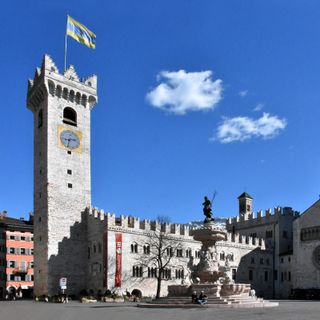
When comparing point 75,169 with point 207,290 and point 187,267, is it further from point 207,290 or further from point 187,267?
point 207,290

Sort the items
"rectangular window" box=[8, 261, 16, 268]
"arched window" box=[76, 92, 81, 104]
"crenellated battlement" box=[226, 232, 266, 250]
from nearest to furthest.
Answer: "arched window" box=[76, 92, 81, 104] → "crenellated battlement" box=[226, 232, 266, 250] → "rectangular window" box=[8, 261, 16, 268]

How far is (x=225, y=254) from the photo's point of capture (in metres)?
81.8

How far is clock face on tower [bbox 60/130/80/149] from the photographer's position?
7355cm

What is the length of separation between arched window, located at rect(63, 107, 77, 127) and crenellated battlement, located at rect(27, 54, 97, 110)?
4.74 feet

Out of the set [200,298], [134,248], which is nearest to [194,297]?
[200,298]

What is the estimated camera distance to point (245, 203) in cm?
10269

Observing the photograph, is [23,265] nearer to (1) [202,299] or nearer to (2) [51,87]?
(2) [51,87]

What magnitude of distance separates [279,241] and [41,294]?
44.0 meters

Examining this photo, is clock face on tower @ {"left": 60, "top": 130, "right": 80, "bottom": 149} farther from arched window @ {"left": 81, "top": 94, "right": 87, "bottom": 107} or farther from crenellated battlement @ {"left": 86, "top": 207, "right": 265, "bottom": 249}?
crenellated battlement @ {"left": 86, "top": 207, "right": 265, "bottom": 249}

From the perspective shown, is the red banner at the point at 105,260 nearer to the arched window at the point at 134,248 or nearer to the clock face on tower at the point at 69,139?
the arched window at the point at 134,248

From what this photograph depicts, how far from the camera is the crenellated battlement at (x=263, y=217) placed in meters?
90.1

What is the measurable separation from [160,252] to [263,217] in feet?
99.0

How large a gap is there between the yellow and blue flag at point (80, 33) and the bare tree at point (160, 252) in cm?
3007

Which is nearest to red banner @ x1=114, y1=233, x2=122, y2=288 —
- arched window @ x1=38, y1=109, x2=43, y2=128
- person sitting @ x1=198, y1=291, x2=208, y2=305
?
arched window @ x1=38, y1=109, x2=43, y2=128
